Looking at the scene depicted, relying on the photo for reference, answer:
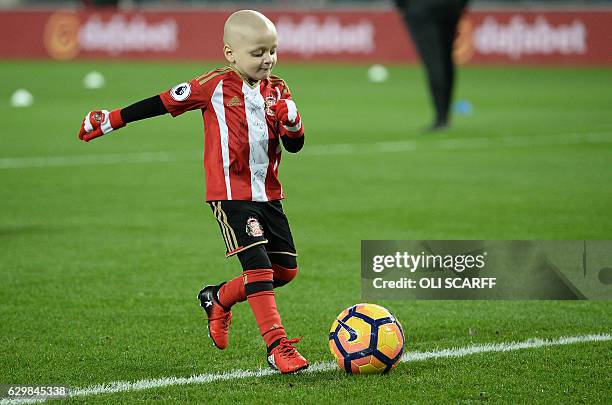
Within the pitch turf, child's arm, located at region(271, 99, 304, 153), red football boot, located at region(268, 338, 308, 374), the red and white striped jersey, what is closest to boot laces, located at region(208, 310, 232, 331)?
the pitch turf

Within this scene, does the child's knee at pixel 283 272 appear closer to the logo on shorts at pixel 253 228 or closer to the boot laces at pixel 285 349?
the logo on shorts at pixel 253 228

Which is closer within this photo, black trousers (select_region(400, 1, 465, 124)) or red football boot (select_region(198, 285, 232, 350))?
red football boot (select_region(198, 285, 232, 350))

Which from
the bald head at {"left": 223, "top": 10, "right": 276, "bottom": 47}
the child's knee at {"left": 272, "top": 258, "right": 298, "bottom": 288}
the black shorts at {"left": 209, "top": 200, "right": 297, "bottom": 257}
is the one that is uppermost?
the bald head at {"left": 223, "top": 10, "right": 276, "bottom": 47}

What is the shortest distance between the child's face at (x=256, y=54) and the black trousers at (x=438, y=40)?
12.4 metres

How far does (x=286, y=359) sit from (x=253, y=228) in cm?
63

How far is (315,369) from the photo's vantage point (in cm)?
526

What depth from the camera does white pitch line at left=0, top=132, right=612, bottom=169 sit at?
14.0 metres

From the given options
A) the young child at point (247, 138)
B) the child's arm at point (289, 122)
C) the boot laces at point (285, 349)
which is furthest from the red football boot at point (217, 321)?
the child's arm at point (289, 122)

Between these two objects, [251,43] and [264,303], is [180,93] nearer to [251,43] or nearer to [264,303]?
[251,43]

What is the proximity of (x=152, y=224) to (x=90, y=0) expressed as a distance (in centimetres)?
2965

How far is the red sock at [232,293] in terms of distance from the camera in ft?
18.0

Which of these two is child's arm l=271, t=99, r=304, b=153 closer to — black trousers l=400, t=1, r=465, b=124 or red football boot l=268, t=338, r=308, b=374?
red football boot l=268, t=338, r=308, b=374

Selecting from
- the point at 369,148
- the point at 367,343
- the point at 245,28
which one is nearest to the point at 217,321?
the point at 367,343

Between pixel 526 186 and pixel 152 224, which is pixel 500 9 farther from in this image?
pixel 152 224
